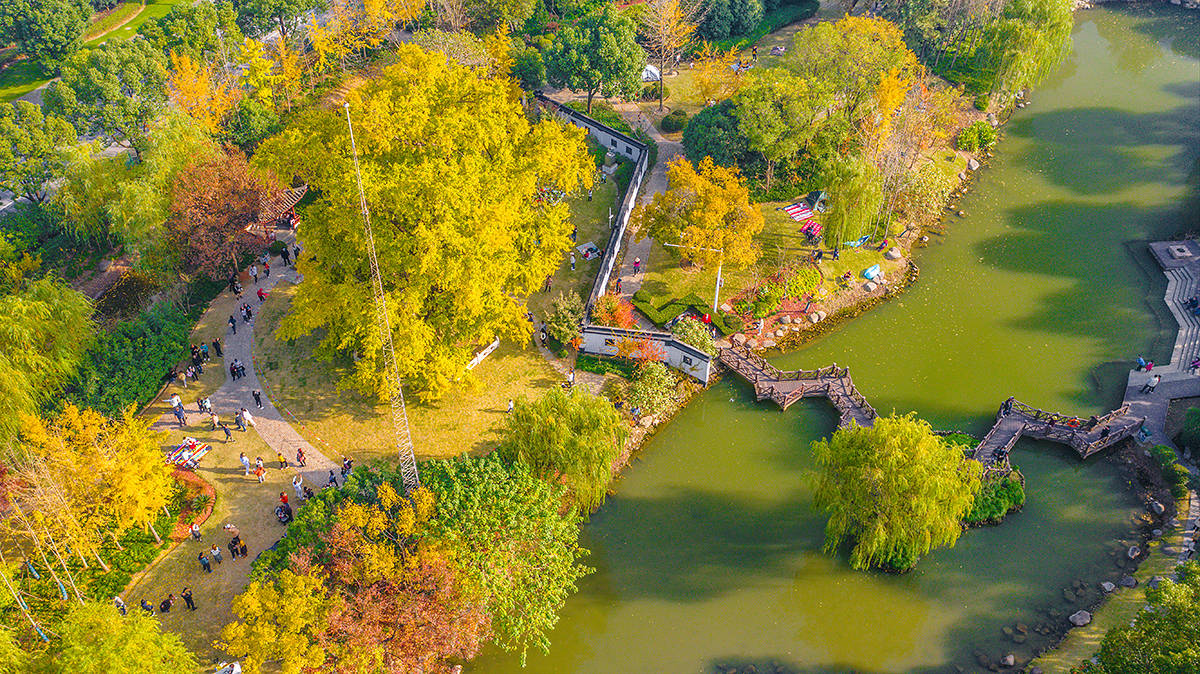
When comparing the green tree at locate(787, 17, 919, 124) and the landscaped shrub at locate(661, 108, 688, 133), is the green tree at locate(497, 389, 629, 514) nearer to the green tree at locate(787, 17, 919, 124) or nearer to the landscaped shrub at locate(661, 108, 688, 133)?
the green tree at locate(787, 17, 919, 124)

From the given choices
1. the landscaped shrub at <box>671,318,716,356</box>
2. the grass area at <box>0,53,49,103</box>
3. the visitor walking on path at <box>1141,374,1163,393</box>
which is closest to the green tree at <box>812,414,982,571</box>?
the landscaped shrub at <box>671,318,716,356</box>

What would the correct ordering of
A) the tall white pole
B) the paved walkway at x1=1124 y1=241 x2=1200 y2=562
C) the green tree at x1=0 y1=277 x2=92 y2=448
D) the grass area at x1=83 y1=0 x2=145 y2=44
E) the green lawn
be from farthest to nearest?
the grass area at x1=83 y1=0 x2=145 y2=44 < the green lawn < the green tree at x1=0 y1=277 x2=92 y2=448 < the paved walkway at x1=1124 y1=241 x2=1200 y2=562 < the tall white pole

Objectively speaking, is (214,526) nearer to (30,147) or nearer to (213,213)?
(213,213)

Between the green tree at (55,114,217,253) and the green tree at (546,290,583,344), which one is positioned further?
the green tree at (55,114,217,253)

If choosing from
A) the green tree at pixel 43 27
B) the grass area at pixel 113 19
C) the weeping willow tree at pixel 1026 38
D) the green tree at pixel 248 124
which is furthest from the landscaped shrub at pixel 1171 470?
the grass area at pixel 113 19

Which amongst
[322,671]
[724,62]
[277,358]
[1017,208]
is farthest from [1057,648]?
[724,62]

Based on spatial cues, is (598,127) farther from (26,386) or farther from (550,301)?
(26,386)
